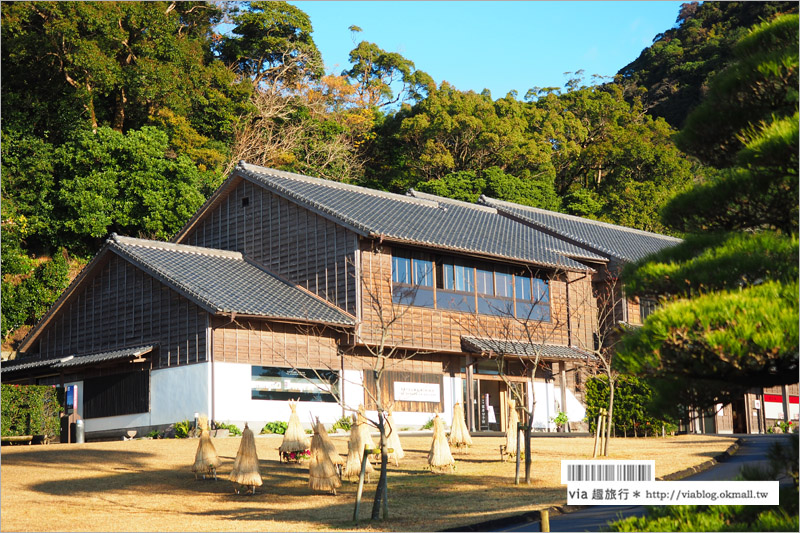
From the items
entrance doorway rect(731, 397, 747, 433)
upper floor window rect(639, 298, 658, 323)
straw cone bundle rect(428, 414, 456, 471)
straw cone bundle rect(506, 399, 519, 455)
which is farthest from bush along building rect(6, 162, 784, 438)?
entrance doorway rect(731, 397, 747, 433)

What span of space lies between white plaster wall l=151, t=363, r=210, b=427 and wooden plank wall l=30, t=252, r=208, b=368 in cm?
28

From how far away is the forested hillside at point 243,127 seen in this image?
3616 centimetres

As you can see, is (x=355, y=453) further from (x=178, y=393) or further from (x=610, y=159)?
(x=610, y=159)

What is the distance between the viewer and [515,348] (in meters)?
28.0

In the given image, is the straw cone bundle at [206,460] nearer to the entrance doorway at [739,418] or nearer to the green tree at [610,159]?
the entrance doorway at [739,418]

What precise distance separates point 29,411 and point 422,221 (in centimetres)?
1388

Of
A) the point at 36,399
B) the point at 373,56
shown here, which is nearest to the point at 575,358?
the point at 36,399

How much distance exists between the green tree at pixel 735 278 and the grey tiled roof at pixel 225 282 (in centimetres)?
1636

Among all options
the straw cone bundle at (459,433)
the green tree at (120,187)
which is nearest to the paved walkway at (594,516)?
the straw cone bundle at (459,433)

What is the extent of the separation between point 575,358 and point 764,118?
21.2 meters

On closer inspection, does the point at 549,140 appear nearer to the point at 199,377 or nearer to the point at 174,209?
the point at 174,209

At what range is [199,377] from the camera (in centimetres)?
2409

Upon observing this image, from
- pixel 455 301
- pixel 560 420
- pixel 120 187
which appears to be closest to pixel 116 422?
pixel 455 301

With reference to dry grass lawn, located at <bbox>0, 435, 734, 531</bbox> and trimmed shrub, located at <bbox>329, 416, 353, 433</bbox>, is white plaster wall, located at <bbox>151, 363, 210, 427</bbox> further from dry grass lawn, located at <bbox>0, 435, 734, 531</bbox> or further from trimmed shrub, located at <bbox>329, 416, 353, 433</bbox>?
trimmed shrub, located at <bbox>329, 416, 353, 433</bbox>
